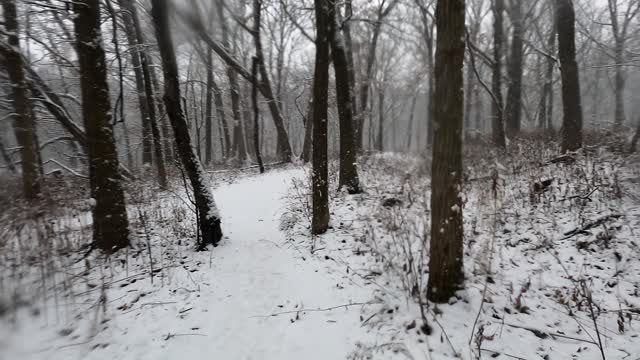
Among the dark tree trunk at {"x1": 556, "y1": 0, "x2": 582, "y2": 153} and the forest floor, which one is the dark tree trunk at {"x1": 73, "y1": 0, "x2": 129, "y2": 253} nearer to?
the forest floor

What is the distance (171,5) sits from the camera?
16.8ft

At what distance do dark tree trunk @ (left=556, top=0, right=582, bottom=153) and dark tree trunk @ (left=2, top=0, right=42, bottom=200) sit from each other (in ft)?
44.2

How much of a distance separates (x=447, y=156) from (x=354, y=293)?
2.07 m

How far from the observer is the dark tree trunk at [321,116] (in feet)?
17.9

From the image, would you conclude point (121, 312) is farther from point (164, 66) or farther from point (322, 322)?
point (164, 66)

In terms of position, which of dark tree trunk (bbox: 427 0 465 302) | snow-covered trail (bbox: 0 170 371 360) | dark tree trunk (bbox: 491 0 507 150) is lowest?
snow-covered trail (bbox: 0 170 371 360)

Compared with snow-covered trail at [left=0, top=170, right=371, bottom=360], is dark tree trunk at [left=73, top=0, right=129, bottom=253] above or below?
above

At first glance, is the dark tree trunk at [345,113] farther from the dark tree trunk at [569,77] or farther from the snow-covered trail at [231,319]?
the dark tree trunk at [569,77]

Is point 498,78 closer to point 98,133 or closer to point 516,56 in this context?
point 516,56

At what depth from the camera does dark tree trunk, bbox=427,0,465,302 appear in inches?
118

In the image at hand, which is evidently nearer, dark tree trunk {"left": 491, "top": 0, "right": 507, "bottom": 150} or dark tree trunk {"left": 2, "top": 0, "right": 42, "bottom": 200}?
dark tree trunk {"left": 2, "top": 0, "right": 42, "bottom": 200}

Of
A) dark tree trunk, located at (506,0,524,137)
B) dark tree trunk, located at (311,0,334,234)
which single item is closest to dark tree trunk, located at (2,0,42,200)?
dark tree trunk, located at (311,0,334,234)

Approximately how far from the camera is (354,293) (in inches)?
156

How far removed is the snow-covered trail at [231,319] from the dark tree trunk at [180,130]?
514 millimetres
